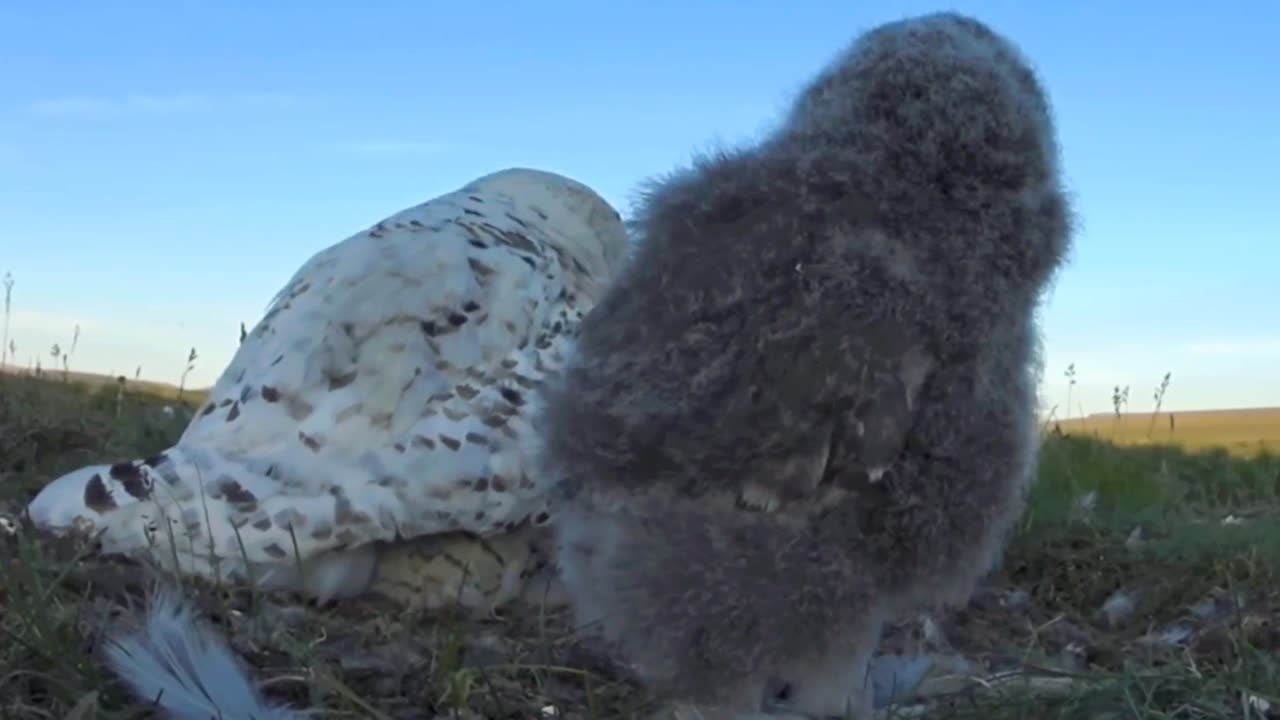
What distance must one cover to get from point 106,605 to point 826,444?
5.23 ft

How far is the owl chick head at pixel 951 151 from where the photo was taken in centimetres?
326

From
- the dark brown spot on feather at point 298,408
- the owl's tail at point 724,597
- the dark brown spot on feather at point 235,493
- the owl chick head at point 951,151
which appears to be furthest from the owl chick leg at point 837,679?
the dark brown spot on feather at point 298,408

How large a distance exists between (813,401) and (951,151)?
68 centimetres

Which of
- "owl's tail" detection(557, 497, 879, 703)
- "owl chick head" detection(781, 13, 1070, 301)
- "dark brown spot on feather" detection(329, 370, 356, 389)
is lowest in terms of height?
"owl's tail" detection(557, 497, 879, 703)

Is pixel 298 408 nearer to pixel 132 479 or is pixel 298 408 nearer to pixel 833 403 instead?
pixel 132 479

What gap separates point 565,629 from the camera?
4.02 metres

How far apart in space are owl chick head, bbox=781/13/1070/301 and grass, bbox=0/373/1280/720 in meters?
0.91

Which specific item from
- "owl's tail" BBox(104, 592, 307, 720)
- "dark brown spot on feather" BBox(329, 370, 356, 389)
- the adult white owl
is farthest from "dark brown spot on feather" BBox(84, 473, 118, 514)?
"owl's tail" BBox(104, 592, 307, 720)

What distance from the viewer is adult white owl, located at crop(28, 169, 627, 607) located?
4.12m

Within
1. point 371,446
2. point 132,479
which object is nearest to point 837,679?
point 371,446

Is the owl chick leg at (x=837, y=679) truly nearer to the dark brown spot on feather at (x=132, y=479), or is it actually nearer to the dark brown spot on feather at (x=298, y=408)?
the dark brown spot on feather at (x=298, y=408)

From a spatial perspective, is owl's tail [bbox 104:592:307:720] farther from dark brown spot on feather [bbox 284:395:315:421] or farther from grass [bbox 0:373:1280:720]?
dark brown spot on feather [bbox 284:395:315:421]

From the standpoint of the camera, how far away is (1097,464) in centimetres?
771

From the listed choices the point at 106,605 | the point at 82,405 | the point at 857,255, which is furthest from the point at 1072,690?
the point at 82,405
